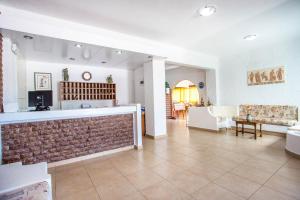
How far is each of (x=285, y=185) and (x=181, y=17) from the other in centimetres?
339

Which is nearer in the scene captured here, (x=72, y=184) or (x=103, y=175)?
(x=72, y=184)

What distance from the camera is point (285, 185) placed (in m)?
2.14

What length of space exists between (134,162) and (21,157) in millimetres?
2047

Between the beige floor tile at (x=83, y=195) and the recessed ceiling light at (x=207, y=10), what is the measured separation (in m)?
3.61

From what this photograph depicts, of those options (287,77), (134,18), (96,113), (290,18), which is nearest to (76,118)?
(96,113)

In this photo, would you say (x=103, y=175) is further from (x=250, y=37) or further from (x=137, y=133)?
(x=250, y=37)

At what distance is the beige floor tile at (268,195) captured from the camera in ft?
6.19

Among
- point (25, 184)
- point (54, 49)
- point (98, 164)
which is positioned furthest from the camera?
point (54, 49)

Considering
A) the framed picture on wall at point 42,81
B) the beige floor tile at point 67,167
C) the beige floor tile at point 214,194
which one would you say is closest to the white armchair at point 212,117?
the beige floor tile at point 214,194

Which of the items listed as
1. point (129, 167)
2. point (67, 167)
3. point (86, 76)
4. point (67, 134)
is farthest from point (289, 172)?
point (86, 76)

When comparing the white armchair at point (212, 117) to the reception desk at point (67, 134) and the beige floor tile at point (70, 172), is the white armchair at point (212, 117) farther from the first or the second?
the beige floor tile at point (70, 172)

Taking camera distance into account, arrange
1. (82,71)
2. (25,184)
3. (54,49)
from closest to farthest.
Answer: (25,184), (54,49), (82,71)

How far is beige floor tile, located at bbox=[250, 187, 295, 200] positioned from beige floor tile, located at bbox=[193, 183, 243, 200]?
231mm

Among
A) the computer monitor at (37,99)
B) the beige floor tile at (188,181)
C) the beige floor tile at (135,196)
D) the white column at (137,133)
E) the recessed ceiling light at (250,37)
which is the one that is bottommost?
the beige floor tile at (135,196)
